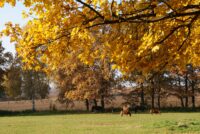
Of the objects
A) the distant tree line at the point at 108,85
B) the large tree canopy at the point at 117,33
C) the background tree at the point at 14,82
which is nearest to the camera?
the large tree canopy at the point at 117,33

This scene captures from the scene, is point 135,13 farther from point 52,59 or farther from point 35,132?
point 35,132

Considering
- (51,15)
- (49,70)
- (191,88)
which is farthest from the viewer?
(191,88)

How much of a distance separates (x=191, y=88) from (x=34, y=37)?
2724 inches

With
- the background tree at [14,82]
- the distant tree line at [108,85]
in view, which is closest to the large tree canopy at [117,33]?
the distant tree line at [108,85]

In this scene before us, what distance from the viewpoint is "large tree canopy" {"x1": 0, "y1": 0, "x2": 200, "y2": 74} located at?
7.64 m

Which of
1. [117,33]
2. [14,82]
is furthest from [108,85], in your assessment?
[117,33]

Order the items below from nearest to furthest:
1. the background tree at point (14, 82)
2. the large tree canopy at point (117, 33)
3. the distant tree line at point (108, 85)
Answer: the large tree canopy at point (117, 33), the distant tree line at point (108, 85), the background tree at point (14, 82)

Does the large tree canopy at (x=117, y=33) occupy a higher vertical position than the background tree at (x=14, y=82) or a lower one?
lower

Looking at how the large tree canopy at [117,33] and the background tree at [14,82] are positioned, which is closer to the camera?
the large tree canopy at [117,33]

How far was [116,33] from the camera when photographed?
877 centimetres

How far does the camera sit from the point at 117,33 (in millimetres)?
8734

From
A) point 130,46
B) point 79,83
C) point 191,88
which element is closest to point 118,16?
point 130,46

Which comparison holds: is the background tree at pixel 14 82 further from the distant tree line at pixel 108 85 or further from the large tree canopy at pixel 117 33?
the large tree canopy at pixel 117 33

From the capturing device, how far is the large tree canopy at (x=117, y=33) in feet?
25.1
